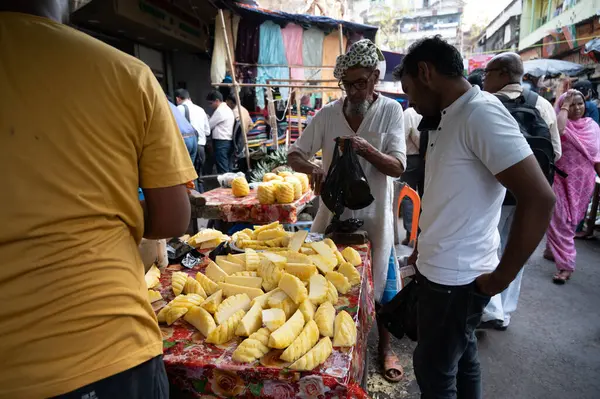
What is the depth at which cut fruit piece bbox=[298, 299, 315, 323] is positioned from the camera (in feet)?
4.72

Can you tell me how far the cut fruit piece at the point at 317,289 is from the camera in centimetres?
156

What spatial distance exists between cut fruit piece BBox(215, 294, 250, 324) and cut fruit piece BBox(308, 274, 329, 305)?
0.27 meters

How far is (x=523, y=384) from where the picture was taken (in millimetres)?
2594

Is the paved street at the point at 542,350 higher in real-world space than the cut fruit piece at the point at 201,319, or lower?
lower

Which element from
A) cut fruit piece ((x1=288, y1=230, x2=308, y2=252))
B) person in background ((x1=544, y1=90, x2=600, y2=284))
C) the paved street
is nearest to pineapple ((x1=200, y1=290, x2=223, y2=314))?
cut fruit piece ((x1=288, y1=230, x2=308, y2=252))

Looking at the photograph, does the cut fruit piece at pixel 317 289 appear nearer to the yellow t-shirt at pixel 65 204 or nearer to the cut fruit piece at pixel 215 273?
the cut fruit piece at pixel 215 273

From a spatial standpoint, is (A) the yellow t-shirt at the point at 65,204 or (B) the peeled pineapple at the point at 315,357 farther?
(B) the peeled pineapple at the point at 315,357

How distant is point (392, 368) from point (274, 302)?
5.07ft

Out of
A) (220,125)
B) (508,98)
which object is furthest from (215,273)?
(220,125)

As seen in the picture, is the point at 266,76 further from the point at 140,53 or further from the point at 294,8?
the point at 294,8

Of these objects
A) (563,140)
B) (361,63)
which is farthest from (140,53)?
(563,140)

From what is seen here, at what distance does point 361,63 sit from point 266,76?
217 inches

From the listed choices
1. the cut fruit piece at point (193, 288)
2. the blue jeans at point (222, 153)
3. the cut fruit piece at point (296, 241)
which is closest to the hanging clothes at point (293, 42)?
the blue jeans at point (222, 153)

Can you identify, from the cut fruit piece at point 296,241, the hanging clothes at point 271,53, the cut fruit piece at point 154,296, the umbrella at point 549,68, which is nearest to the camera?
the cut fruit piece at point 154,296
